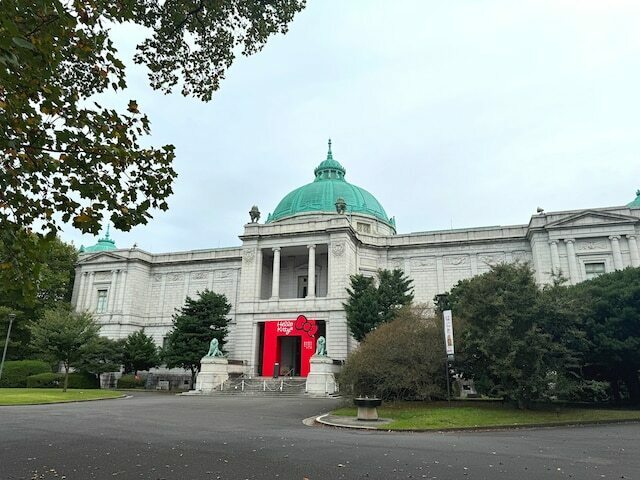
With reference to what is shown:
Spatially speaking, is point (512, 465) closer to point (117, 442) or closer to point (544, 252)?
point (117, 442)

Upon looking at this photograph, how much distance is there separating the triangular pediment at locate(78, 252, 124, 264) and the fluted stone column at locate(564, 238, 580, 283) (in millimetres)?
40769

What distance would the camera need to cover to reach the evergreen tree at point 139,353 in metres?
39.0

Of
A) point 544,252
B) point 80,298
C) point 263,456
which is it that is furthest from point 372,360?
point 80,298

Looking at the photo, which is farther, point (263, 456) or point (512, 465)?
point (263, 456)

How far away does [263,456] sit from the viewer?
29.1 ft

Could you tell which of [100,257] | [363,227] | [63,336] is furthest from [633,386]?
[100,257]

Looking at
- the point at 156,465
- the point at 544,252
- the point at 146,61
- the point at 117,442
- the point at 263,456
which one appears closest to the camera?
the point at 156,465

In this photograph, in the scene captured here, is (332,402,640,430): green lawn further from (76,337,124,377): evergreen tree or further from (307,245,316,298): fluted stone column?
(76,337,124,377): evergreen tree

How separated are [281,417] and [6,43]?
50.8 ft

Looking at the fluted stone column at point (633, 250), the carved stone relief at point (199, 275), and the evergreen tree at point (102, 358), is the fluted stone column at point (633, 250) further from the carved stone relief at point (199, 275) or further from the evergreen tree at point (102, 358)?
the evergreen tree at point (102, 358)

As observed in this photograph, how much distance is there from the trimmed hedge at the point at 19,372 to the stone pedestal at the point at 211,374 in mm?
14563

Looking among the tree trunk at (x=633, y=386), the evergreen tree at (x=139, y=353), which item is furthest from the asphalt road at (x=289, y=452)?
the evergreen tree at (x=139, y=353)

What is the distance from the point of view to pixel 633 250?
118ft

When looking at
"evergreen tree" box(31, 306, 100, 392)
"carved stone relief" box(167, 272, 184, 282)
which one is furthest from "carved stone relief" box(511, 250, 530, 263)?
"evergreen tree" box(31, 306, 100, 392)
